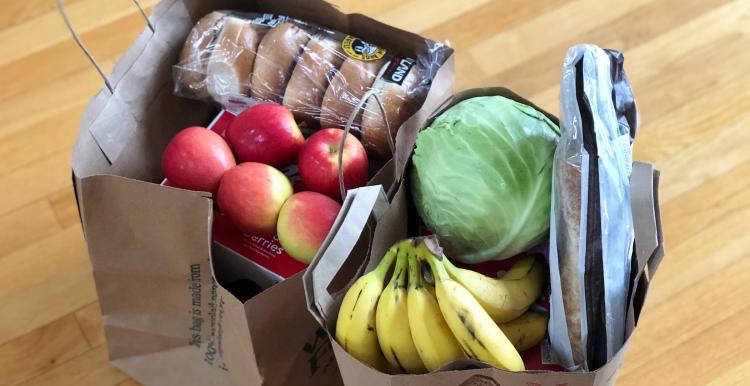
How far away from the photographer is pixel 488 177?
87 cm

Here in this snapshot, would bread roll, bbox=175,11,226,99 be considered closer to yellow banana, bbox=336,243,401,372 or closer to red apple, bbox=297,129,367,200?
red apple, bbox=297,129,367,200

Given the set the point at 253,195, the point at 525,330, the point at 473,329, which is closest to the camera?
the point at 473,329

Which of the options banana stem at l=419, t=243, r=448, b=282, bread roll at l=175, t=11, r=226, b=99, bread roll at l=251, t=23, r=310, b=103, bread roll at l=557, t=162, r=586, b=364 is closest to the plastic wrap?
bread roll at l=557, t=162, r=586, b=364

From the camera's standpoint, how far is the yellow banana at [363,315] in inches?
31.7

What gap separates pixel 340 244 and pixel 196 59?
1.50ft

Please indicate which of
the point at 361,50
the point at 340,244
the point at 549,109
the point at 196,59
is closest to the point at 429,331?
the point at 340,244

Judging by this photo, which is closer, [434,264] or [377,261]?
[434,264]

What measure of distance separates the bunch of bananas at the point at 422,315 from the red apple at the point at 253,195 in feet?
0.70

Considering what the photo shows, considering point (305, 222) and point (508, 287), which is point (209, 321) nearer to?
point (305, 222)

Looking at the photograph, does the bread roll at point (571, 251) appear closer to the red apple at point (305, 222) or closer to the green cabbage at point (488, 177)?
the green cabbage at point (488, 177)

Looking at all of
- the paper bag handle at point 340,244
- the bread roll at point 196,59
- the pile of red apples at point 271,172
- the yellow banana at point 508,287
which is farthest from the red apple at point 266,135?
the yellow banana at point 508,287

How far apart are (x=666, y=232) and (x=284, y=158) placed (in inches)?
25.8

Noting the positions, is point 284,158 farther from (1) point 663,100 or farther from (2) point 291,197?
(1) point 663,100

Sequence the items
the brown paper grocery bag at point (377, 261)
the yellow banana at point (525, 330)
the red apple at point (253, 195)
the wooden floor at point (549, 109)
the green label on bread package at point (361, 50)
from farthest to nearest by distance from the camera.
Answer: the wooden floor at point (549, 109)
the green label on bread package at point (361, 50)
the red apple at point (253, 195)
the yellow banana at point (525, 330)
the brown paper grocery bag at point (377, 261)
